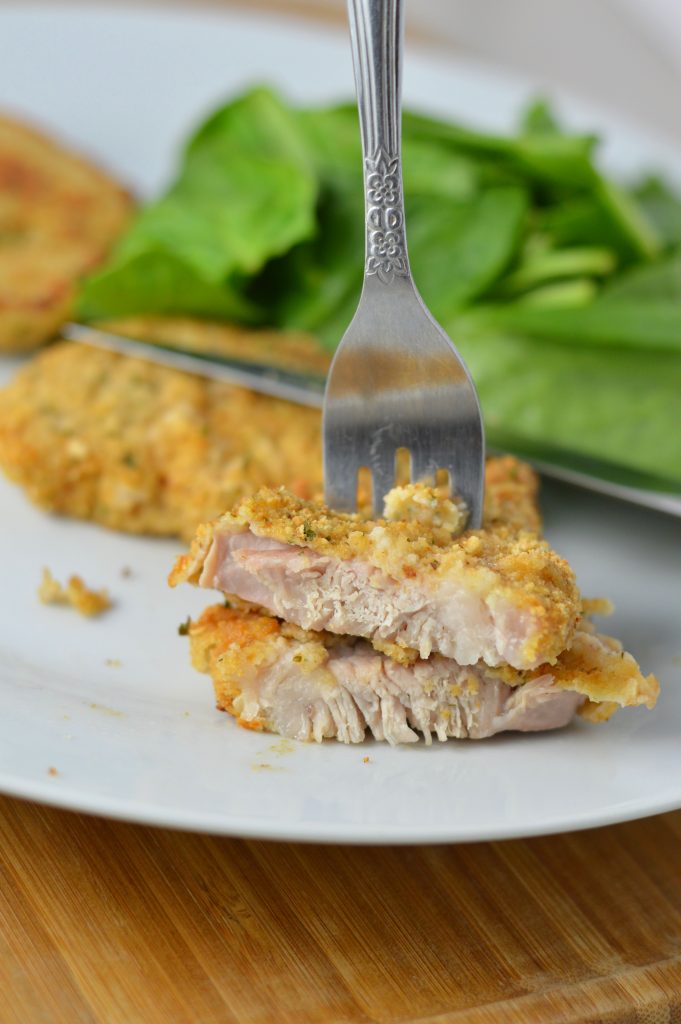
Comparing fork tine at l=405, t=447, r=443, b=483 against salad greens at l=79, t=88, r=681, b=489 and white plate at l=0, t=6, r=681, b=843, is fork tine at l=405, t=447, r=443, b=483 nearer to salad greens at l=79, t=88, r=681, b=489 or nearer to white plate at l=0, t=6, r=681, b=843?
white plate at l=0, t=6, r=681, b=843

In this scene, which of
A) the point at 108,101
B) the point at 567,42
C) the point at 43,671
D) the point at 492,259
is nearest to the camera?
→ the point at 43,671

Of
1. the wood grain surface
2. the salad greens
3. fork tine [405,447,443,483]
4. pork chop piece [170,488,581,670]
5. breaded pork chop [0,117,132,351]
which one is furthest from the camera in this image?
breaded pork chop [0,117,132,351]

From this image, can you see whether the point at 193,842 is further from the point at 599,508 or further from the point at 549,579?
the point at 599,508

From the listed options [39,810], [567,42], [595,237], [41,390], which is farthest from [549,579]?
[567,42]

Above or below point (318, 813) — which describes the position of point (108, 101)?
above

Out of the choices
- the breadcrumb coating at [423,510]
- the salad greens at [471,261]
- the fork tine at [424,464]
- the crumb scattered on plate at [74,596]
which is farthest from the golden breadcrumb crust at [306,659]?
the salad greens at [471,261]

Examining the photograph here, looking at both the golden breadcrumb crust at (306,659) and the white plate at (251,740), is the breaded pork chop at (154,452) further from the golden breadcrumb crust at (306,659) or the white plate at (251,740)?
the golden breadcrumb crust at (306,659)

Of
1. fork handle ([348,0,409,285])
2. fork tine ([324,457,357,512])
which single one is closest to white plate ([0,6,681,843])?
fork tine ([324,457,357,512])

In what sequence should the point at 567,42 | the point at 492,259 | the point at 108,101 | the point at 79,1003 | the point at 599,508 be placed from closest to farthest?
the point at 79,1003 → the point at 599,508 → the point at 492,259 → the point at 108,101 → the point at 567,42
